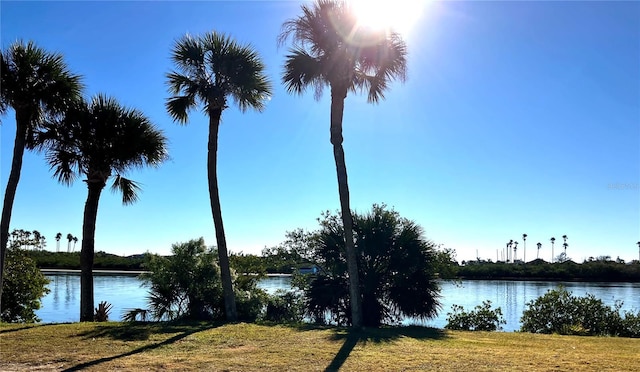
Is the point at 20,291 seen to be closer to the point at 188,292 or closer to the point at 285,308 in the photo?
the point at 188,292

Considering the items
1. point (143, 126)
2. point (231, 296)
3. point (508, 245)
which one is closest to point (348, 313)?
point (231, 296)

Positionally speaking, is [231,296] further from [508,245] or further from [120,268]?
[508,245]

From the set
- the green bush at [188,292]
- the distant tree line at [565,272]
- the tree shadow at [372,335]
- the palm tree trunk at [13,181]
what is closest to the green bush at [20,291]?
the green bush at [188,292]

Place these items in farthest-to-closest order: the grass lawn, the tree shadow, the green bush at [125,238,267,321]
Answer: the green bush at [125,238,267,321] → the tree shadow → the grass lawn

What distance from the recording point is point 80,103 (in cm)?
1609

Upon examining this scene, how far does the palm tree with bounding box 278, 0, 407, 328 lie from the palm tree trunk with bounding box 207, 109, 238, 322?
114 inches

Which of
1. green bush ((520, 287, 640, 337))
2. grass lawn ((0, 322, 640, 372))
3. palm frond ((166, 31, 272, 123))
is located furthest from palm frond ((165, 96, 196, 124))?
green bush ((520, 287, 640, 337))

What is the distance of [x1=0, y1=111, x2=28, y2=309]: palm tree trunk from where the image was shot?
13.5 metres

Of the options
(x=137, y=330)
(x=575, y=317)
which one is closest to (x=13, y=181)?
(x=137, y=330)

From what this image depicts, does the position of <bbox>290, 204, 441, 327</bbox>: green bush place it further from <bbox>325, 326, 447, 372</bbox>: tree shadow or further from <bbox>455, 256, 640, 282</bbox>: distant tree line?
<bbox>455, 256, 640, 282</bbox>: distant tree line

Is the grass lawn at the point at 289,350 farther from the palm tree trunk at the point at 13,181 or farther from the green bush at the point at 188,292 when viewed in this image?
the green bush at the point at 188,292

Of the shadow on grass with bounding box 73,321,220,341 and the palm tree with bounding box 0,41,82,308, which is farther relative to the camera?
the palm tree with bounding box 0,41,82,308

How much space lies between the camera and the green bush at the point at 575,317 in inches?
642

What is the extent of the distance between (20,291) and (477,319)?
15.7 m
